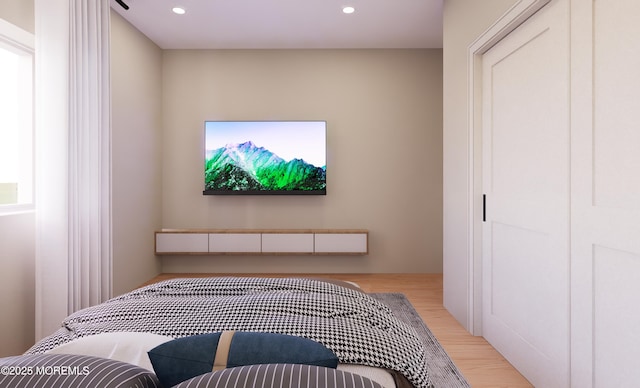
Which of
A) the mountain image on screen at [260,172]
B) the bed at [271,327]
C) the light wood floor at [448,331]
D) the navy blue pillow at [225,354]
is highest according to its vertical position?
the mountain image on screen at [260,172]

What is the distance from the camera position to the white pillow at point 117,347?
99cm

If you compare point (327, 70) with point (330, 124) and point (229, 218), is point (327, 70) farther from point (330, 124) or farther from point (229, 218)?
point (229, 218)

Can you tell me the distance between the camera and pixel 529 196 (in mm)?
2123

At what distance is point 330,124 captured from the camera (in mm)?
4496

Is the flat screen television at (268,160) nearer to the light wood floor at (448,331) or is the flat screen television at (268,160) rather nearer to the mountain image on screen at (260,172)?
the mountain image on screen at (260,172)

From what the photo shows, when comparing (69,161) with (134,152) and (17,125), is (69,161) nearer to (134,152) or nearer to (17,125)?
(17,125)

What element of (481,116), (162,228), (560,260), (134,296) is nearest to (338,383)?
(134,296)

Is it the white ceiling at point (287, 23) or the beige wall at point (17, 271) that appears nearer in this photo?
the beige wall at point (17, 271)

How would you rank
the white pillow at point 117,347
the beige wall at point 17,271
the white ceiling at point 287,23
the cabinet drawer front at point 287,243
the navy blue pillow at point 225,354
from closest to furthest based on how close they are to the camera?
the navy blue pillow at point 225,354, the white pillow at point 117,347, the beige wall at point 17,271, the white ceiling at point 287,23, the cabinet drawer front at point 287,243

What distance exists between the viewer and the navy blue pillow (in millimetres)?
830

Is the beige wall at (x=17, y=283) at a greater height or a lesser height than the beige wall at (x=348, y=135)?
lesser

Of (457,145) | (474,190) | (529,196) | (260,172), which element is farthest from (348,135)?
(529,196)

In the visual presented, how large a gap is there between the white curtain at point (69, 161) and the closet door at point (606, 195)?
2.91 metres

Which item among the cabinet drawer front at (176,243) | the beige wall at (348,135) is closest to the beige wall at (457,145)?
the beige wall at (348,135)
